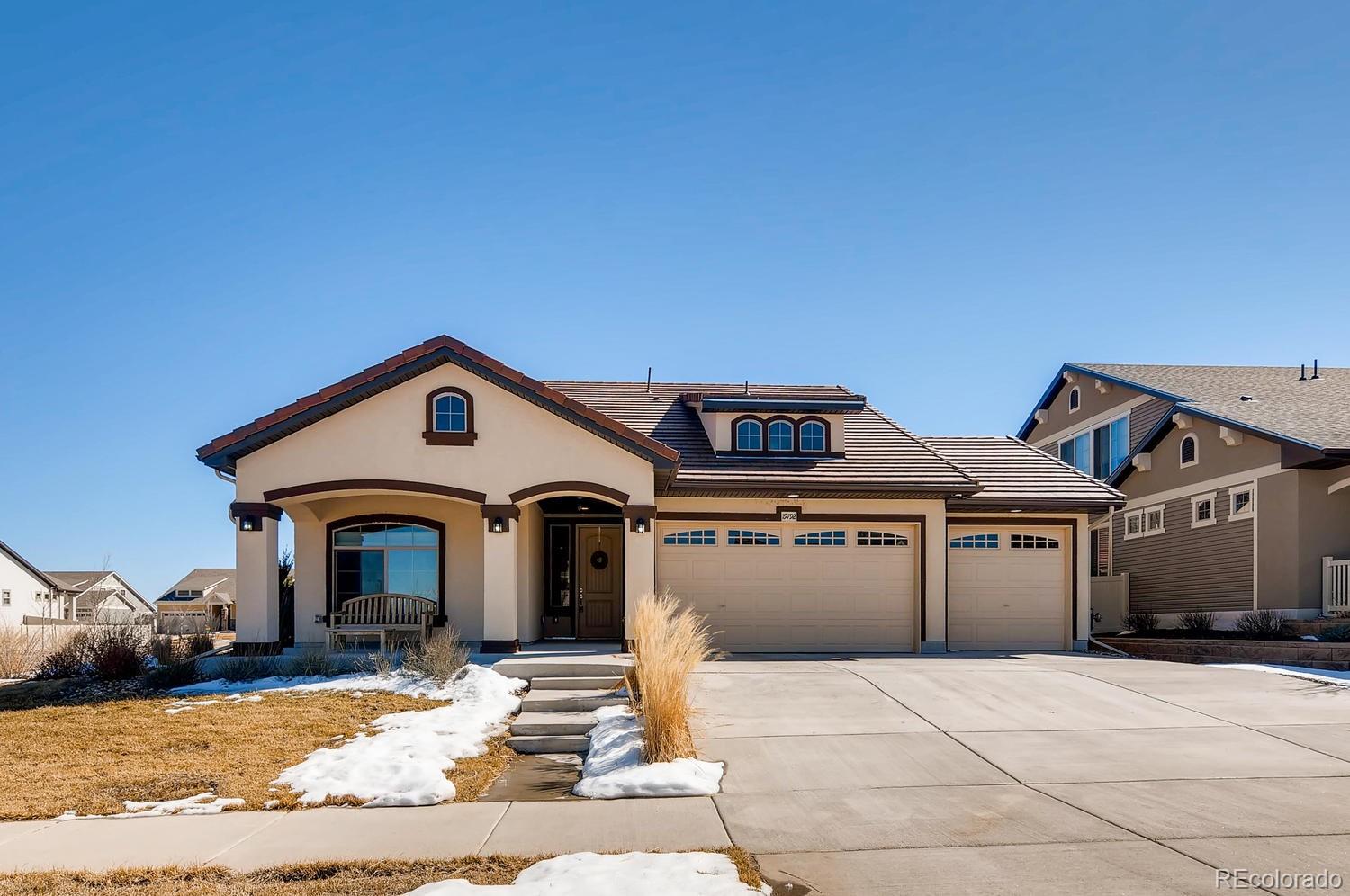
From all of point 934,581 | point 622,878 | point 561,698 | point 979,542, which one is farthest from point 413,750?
point 979,542

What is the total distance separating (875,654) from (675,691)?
8982 mm

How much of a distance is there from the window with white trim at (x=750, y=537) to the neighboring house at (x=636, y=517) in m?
0.03

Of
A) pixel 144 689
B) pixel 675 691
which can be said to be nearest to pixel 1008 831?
pixel 675 691

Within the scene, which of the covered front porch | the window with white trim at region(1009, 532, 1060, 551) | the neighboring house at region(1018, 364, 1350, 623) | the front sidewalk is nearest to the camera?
the front sidewalk

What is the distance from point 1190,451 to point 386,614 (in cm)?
1830

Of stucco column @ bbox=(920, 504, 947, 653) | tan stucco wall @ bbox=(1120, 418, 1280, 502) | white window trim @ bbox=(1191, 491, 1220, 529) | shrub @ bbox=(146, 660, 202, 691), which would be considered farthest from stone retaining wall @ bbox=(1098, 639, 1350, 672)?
shrub @ bbox=(146, 660, 202, 691)

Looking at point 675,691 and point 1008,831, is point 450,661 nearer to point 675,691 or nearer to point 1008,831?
point 675,691

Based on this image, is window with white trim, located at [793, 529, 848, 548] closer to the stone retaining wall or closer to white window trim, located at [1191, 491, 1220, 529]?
the stone retaining wall

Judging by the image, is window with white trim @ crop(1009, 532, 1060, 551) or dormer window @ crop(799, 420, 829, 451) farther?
dormer window @ crop(799, 420, 829, 451)

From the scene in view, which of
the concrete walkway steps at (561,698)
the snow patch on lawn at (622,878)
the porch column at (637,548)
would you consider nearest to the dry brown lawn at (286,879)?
the snow patch on lawn at (622,878)

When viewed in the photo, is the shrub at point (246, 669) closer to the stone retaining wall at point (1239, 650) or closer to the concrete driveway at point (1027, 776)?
the concrete driveway at point (1027, 776)

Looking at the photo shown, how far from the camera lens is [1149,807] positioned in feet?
26.1

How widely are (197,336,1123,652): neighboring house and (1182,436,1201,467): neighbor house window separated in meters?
4.93

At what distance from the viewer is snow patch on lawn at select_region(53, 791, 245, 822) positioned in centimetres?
809
